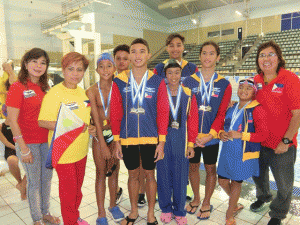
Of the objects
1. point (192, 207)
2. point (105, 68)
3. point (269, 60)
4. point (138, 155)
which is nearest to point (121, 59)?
point (105, 68)

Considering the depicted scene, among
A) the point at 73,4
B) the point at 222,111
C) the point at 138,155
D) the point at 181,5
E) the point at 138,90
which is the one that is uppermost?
the point at 181,5

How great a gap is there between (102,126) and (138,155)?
50 centimetres

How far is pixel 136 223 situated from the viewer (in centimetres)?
236

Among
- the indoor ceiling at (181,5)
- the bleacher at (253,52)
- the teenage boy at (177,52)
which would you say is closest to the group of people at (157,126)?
the teenage boy at (177,52)

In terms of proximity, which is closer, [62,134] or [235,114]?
[62,134]

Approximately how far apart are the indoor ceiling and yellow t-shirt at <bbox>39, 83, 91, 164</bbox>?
16975 mm

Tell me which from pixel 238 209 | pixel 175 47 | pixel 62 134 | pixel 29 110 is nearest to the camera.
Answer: pixel 62 134

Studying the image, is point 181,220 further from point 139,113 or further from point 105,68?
point 105,68

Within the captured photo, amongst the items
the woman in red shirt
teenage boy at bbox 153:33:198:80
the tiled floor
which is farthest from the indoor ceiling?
the woman in red shirt

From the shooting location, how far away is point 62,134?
185 centimetres

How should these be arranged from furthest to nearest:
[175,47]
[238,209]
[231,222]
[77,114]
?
1. [175,47]
2. [238,209]
3. [231,222]
4. [77,114]

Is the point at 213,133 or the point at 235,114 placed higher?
the point at 235,114

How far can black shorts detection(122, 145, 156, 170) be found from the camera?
214 cm

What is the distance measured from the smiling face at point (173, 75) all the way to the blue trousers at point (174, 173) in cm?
49
